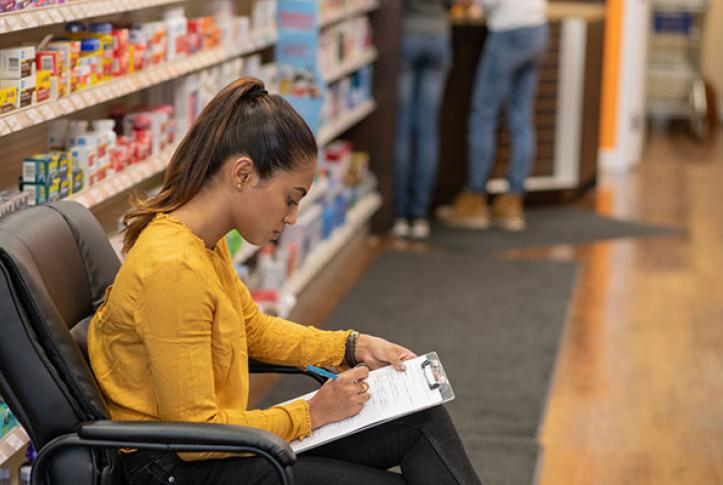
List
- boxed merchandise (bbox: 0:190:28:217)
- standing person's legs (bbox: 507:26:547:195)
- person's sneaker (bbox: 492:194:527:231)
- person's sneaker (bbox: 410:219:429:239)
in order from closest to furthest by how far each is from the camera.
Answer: boxed merchandise (bbox: 0:190:28:217), person's sneaker (bbox: 410:219:429:239), standing person's legs (bbox: 507:26:547:195), person's sneaker (bbox: 492:194:527:231)

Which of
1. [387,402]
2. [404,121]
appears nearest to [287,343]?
[387,402]

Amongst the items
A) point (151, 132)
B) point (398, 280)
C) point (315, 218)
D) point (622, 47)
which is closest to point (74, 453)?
point (151, 132)

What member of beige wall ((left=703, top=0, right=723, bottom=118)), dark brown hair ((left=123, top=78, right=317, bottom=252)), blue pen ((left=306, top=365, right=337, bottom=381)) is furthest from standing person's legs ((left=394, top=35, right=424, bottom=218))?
beige wall ((left=703, top=0, right=723, bottom=118))

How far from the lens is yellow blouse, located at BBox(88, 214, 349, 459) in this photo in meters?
1.86

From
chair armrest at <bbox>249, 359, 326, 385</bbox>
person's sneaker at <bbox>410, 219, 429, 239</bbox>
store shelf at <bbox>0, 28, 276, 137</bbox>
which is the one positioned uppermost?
store shelf at <bbox>0, 28, 276, 137</bbox>

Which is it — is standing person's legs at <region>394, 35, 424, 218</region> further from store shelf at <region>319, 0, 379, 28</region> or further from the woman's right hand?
the woman's right hand

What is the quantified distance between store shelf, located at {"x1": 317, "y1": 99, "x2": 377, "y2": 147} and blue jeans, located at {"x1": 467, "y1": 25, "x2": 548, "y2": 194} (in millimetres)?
689

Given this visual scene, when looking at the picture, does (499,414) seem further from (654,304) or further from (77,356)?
(77,356)

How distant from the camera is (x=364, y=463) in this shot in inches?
85.7

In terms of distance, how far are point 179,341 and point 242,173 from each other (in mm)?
302

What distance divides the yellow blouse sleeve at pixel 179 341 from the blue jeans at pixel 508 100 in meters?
4.74

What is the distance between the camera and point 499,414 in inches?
153

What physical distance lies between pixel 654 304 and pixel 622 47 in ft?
12.9

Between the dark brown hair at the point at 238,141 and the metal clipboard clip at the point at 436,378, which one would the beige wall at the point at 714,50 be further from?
the dark brown hair at the point at 238,141
